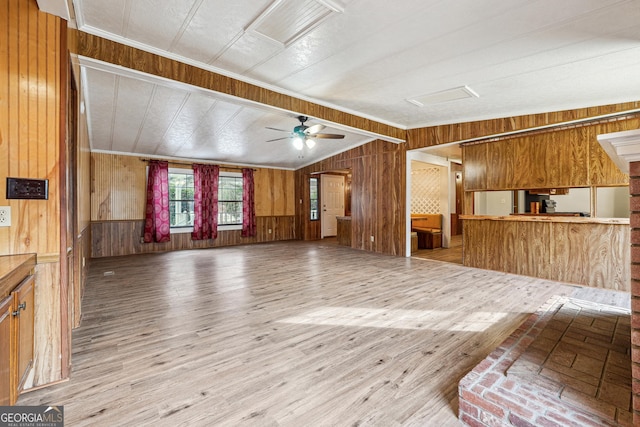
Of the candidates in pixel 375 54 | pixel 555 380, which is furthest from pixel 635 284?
pixel 375 54

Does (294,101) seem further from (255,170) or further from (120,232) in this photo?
(120,232)

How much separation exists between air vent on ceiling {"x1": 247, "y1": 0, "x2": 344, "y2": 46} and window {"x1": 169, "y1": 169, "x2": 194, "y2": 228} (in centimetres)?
588

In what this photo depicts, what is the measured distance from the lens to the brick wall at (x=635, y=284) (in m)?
1.23

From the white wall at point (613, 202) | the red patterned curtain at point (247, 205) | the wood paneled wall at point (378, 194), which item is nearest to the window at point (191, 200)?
the red patterned curtain at point (247, 205)

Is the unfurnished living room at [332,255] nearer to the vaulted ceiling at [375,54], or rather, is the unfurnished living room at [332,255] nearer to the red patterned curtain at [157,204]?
the vaulted ceiling at [375,54]

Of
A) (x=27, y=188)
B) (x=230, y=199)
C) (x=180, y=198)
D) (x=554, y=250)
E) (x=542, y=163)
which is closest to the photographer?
(x=27, y=188)

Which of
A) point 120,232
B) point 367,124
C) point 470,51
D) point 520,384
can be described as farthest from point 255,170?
point 520,384

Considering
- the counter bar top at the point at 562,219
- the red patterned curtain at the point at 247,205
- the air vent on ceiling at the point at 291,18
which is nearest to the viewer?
the air vent on ceiling at the point at 291,18

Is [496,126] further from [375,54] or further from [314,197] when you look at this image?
[314,197]

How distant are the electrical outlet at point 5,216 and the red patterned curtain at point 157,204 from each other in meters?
5.62

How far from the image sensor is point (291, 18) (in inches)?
94.4

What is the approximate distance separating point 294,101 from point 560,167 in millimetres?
A: 4048

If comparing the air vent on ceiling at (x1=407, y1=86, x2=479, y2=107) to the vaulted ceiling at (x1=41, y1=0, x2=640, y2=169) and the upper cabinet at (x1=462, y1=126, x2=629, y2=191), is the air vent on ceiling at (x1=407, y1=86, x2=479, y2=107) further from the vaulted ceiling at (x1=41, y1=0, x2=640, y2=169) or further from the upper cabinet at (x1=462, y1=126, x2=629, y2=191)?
the upper cabinet at (x1=462, y1=126, x2=629, y2=191)

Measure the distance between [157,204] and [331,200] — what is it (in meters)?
5.30
